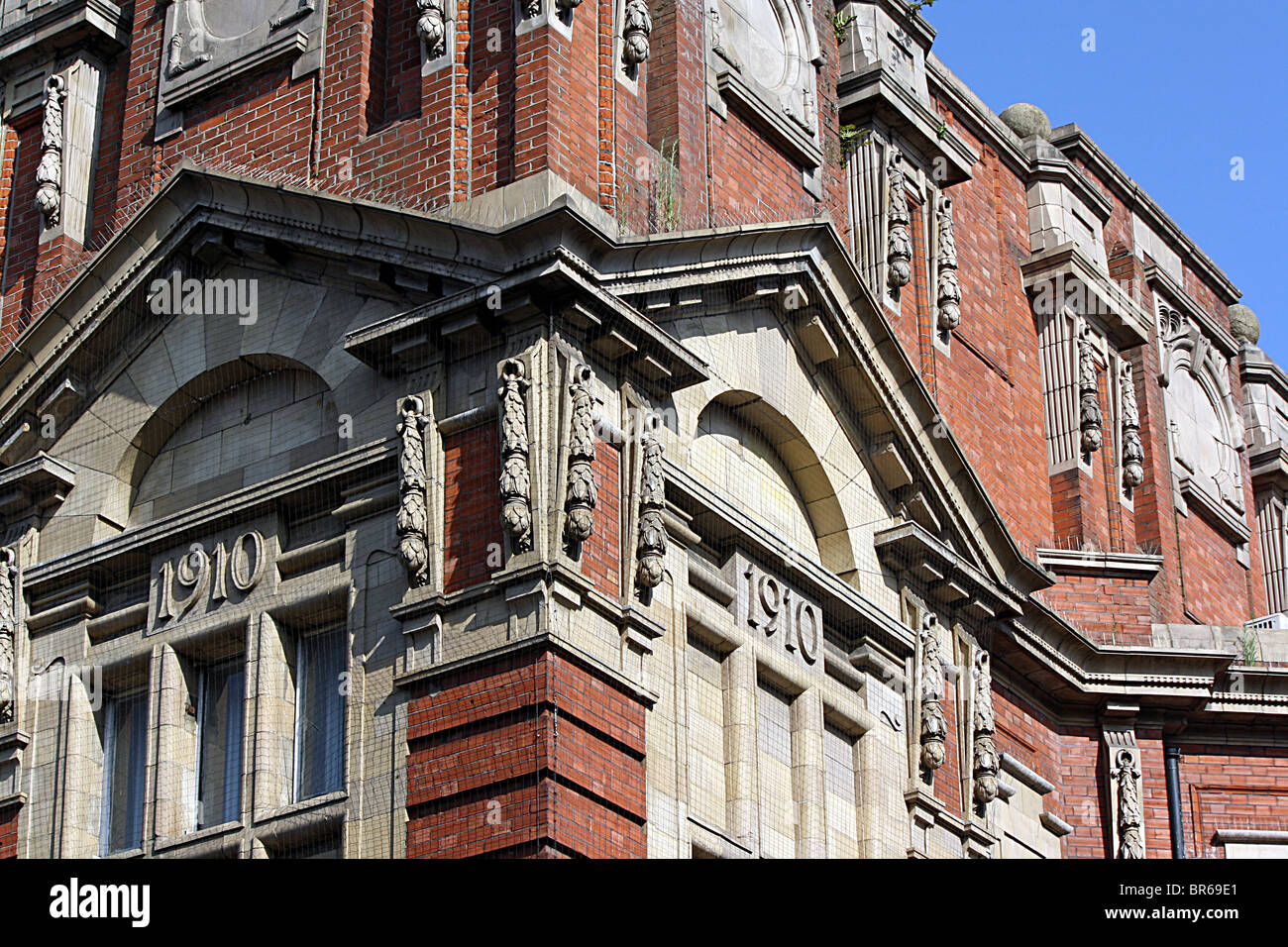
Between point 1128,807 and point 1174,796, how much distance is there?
85 centimetres

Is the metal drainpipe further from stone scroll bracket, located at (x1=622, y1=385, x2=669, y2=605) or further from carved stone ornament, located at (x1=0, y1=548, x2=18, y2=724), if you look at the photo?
carved stone ornament, located at (x1=0, y1=548, x2=18, y2=724)

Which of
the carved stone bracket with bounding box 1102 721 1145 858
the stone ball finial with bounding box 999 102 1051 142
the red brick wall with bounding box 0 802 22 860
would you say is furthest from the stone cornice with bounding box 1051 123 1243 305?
the red brick wall with bounding box 0 802 22 860

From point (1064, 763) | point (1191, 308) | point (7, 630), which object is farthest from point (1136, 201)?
point (7, 630)

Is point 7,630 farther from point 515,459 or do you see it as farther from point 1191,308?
point 1191,308

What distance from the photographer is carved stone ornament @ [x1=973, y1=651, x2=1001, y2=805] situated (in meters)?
28.4

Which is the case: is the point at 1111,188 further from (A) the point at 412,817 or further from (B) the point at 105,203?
(A) the point at 412,817

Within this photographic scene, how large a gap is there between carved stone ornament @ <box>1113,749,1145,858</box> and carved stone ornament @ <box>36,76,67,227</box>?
1443cm

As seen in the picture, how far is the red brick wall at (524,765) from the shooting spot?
21203 mm

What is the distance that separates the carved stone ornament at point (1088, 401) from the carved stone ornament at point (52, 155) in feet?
46.9

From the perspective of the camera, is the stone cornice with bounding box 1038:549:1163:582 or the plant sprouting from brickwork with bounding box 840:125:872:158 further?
the stone cornice with bounding box 1038:549:1163:582

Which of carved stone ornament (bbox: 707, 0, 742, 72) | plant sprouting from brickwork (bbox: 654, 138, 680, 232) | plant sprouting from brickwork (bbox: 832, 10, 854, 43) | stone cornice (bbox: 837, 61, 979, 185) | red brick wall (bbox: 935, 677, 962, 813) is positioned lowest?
red brick wall (bbox: 935, 677, 962, 813)

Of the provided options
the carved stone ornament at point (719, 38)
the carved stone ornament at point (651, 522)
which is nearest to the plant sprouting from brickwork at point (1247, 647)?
the carved stone ornament at point (719, 38)

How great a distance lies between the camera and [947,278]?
1272 inches

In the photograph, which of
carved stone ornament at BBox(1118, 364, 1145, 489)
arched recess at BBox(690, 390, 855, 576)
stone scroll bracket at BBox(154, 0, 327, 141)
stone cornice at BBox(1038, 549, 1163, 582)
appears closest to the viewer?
arched recess at BBox(690, 390, 855, 576)
